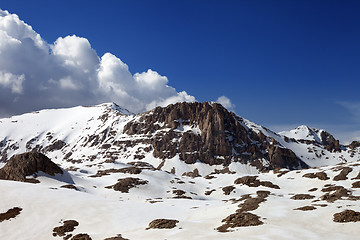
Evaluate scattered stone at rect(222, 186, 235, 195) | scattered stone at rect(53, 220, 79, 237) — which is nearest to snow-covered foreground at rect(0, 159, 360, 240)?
scattered stone at rect(53, 220, 79, 237)

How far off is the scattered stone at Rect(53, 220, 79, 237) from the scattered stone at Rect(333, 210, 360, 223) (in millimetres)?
38211

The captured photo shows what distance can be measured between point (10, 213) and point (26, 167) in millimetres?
70258

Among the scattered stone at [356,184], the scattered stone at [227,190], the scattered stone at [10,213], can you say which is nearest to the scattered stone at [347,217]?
the scattered stone at [10,213]

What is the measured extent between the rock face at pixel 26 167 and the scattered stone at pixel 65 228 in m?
74.0

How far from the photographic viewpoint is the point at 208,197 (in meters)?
122

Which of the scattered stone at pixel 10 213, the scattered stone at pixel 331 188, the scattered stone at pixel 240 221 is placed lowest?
the scattered stone at pixel 10 213

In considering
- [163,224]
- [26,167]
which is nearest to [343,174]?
[163,224]

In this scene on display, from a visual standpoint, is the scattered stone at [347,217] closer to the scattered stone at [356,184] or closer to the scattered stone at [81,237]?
the scattered stone at [81,237]

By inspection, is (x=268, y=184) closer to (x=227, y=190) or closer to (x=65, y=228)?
(x=227, y=190)

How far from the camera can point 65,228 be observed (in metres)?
44.0

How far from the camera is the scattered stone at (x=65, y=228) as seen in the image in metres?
42.8

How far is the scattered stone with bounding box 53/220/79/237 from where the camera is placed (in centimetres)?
4278

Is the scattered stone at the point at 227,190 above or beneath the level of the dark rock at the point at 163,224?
above

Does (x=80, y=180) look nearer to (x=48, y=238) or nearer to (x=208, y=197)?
(x=208, y=197)
